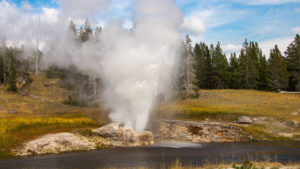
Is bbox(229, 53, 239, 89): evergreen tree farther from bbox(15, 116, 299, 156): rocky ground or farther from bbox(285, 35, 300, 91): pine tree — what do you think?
bbox(15, 116, 299, 156): rocky ground

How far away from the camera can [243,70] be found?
71.8 m

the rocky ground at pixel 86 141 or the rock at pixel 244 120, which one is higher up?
the rock at pixel 244 120

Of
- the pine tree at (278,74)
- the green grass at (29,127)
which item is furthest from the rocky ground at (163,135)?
the pine tree at (278,74)

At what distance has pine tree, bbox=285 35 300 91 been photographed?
63353mm

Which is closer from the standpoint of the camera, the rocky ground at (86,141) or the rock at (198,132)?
the rocky ground at (86,141)

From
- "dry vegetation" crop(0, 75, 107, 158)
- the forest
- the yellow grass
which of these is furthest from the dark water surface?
the forest

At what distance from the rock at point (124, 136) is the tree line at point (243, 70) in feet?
92.9

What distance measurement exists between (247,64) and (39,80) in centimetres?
6542

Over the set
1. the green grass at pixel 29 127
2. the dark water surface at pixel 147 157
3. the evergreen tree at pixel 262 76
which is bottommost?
the dark water surface at pixel 147 157

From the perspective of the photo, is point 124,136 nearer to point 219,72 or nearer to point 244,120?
point 244,120

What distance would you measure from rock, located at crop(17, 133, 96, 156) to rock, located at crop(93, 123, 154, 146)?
8.41ft

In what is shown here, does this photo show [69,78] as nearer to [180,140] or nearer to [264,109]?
[180,140]

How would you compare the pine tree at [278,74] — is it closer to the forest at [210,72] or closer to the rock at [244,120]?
the forest at [210,72]

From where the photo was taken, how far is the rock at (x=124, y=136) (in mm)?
28938
